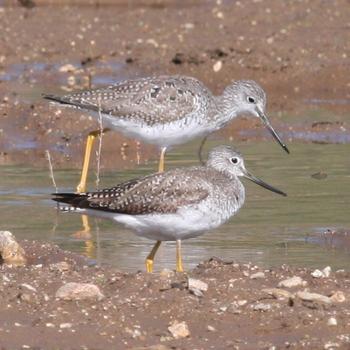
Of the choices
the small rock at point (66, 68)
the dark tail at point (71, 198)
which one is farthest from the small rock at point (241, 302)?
the small rock at point (66, 68)

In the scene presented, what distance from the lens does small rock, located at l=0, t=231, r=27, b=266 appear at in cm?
1011

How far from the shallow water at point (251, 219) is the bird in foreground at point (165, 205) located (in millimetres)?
602

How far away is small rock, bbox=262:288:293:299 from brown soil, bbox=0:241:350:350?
0.14 ft

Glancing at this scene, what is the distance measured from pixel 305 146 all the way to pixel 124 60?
4737 millimetres

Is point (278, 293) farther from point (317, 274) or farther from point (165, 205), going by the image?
point (165, 205)

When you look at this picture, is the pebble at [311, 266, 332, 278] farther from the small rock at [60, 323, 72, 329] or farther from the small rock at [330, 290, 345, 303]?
the small rock at [60, 323, 72, 329]

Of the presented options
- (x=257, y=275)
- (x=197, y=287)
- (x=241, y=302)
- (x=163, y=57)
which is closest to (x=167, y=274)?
(x=197, y=287)

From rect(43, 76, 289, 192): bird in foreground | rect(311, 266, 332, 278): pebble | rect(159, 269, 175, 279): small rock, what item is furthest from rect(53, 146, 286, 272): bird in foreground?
rect(43, 76, 289, 192): bird in foreground

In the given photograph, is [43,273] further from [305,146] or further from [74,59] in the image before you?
[74,59]

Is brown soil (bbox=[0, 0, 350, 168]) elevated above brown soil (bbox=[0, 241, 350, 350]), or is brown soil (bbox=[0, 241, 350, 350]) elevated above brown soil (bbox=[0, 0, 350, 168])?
brown soil (bbox=[0, 0, 350, 168])

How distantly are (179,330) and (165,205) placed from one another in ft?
7.11

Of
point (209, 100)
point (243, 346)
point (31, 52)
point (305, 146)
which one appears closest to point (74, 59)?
point (31, 52)

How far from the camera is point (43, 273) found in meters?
8.98

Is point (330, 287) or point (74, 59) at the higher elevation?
point (74, 59)
